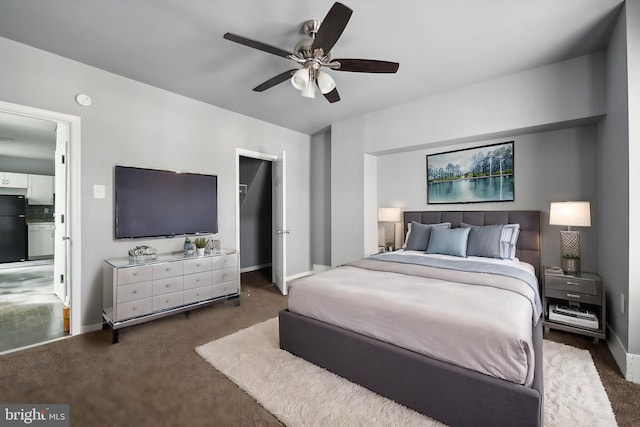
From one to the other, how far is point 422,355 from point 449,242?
191 centimetres

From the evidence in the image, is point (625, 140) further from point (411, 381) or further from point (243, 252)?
point (243, 252)

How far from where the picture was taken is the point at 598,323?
244 centimetres

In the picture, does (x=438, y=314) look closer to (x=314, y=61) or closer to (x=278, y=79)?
(x=314, y=61)

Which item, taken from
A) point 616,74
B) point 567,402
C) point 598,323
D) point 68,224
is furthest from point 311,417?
point 616,74

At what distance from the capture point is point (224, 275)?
3.34m

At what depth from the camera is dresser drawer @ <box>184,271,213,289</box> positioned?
3.02m

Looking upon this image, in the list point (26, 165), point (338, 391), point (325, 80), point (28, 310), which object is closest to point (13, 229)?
point (26, 165)

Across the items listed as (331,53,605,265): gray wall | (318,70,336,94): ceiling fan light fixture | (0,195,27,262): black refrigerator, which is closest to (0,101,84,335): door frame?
(318,70,336,94): ceiling fan light fixture

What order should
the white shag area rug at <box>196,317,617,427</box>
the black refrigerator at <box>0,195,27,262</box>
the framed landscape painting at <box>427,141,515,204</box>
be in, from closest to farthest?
Result: the white shag area rug at <box>196,317,617,427</box>
the framed landscape painting at <box>427,141,515,204</box>
the black refrigerator at <box>0,195,27,262</box>

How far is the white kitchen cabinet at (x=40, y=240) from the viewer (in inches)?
245

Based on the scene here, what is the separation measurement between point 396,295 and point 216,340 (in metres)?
1.69

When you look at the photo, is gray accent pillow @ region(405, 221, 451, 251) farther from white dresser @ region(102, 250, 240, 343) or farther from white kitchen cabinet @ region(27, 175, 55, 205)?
white kitchen cabinet @ region(27, 175, 55, 205)

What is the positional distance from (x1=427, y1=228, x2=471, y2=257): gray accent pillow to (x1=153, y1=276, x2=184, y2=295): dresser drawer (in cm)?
280

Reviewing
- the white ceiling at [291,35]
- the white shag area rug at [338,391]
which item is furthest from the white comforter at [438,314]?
the white ceiling at [291,35]
